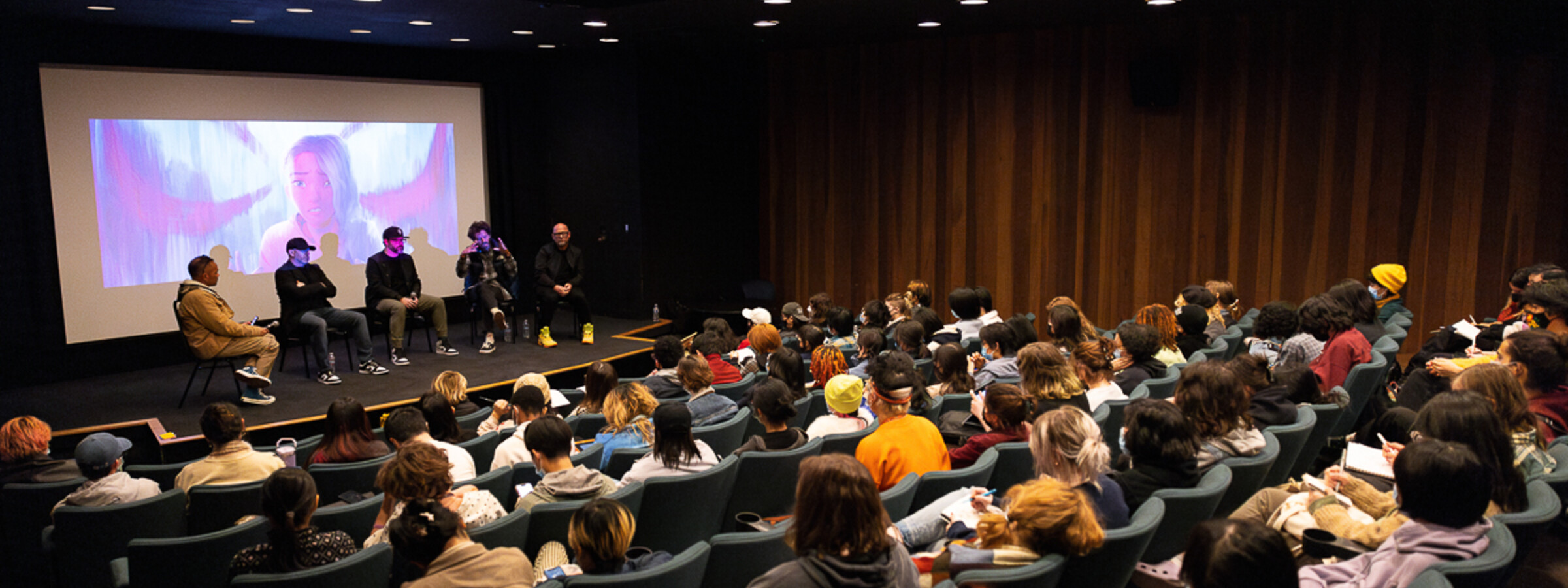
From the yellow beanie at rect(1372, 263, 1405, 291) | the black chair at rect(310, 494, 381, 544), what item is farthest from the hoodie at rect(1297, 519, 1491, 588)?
the yellow beanie at rect(1372, 263, 1405, 291)

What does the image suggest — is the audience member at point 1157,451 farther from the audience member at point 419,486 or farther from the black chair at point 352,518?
the black chair at point 352,518

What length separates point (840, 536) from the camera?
2.30 meters

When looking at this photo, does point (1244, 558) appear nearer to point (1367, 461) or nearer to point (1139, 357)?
point (1367, 461)

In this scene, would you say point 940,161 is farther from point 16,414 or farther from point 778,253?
point 16,414

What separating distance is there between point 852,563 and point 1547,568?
11.3 feet

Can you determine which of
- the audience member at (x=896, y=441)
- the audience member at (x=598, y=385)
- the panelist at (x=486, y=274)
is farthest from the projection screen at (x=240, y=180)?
the audience member at (x=896, y=441)

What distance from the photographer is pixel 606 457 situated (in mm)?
3969

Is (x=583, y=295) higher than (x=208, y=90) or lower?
lower

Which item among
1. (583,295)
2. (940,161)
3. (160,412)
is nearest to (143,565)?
(160,412)

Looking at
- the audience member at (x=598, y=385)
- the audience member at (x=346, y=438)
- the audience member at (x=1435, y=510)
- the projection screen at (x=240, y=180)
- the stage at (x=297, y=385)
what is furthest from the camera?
the projection screen at (x=240, y=180)

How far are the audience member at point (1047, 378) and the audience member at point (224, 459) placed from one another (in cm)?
310

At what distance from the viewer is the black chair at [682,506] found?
346cm

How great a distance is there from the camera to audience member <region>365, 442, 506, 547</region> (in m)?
2.98

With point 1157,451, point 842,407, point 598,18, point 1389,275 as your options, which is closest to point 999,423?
point 842,407
